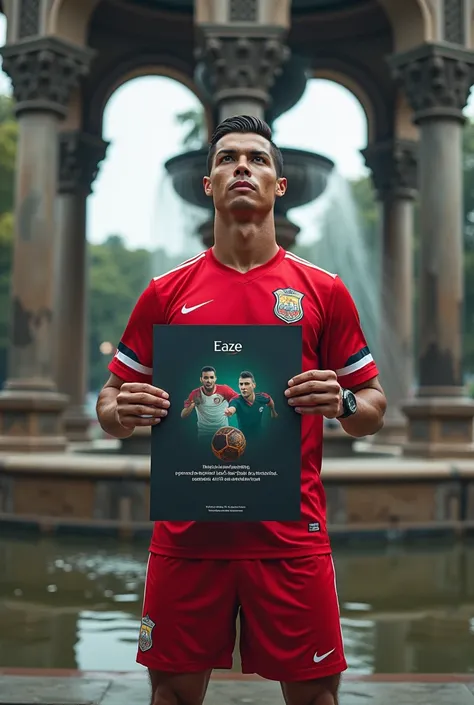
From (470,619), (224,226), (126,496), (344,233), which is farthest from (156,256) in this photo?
(224,226)

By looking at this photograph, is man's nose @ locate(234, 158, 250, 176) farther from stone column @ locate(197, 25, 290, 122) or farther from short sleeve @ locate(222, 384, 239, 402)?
stone column @ locate(197, 25, 290, 122)

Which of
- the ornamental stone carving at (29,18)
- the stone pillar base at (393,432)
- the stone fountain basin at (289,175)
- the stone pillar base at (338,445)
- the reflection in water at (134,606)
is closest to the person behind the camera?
the reflection in water at (134,606)

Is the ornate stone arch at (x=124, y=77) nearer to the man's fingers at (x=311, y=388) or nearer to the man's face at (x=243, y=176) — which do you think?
the man's face at (x=243, y=176)

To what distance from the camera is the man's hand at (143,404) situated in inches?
93.4

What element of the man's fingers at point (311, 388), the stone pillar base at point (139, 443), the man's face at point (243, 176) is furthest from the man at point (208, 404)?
the stone pillar base at point (139, 443)

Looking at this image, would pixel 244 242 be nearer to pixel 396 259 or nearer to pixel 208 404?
pixel 208 404

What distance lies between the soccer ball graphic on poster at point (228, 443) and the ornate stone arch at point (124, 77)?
1634cm

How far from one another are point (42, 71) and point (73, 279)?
5.32 meters

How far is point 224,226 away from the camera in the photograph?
8.70 ft

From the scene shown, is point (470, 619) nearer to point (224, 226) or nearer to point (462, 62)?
point (224, 226)

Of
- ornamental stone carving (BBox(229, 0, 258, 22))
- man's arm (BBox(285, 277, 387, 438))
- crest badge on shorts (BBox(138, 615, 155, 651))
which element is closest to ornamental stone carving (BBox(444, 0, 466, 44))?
ornamental stone carving (BBox(229, 0, 258, 22))

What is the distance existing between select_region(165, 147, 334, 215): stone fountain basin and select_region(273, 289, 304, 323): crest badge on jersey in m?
10.2

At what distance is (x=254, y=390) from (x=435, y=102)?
10974 mm

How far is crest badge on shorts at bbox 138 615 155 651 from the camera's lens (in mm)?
2504
